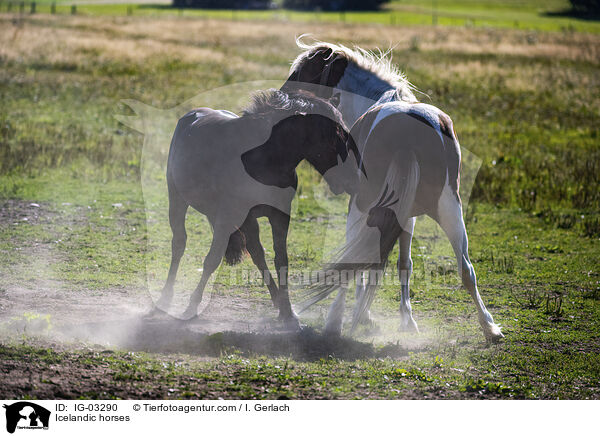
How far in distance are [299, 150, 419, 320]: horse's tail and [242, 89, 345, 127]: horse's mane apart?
0.67 metres

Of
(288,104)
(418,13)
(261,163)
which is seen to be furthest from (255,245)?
(418,13)

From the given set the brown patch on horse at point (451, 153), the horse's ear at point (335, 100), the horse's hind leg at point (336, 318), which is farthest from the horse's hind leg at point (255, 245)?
the brown patch on horse at point (451, 153)

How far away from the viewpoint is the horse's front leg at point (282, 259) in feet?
18.7

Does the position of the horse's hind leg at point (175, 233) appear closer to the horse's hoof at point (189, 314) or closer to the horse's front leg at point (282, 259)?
the horse's hoof at point (189, 314)

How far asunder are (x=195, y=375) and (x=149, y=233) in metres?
4.51

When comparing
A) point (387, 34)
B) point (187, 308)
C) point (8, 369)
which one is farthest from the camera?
point (387, 34)

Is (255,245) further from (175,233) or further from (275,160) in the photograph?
(175,233)

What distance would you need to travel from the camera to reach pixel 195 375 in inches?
184

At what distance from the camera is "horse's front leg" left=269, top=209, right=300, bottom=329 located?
5.70 meters

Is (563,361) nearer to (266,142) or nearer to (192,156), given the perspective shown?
(266,142)

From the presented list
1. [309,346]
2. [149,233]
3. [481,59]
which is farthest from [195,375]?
[481,59]

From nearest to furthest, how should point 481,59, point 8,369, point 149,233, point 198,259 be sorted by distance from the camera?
point 8,369 < point 198,259 < point 149,233 < point 481,59
